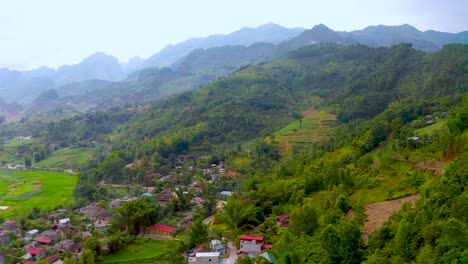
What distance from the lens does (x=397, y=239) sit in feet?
42.7

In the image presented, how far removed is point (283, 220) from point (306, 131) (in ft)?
78.4

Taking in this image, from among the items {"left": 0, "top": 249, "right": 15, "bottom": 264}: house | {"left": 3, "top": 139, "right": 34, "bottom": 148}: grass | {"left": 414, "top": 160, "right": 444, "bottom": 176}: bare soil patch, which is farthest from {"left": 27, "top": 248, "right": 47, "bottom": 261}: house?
{"left": 3, "top": 139, "right": 34, "bottom": 148}: grass

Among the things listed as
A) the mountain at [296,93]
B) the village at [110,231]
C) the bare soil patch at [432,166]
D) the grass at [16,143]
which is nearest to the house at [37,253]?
the village at [110,231]

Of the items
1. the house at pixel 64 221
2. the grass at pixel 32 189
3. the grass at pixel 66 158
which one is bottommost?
the grass at pixel 66 158

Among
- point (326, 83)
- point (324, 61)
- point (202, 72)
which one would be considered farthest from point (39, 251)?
point (202, 72)

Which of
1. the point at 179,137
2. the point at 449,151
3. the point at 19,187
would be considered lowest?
the point at 19,187

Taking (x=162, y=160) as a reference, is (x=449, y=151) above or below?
above

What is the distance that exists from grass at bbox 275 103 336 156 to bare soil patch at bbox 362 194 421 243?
19599 mm

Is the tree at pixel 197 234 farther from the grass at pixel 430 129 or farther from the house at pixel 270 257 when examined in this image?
the grass at pixel 430 129

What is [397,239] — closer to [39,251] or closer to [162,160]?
[39,251]

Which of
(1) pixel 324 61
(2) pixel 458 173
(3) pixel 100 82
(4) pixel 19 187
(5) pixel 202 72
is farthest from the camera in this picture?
(3) pixel 100 82

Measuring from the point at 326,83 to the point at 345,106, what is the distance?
18245mm

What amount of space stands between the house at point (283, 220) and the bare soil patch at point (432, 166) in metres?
7.27

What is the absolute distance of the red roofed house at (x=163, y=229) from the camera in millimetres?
25109
